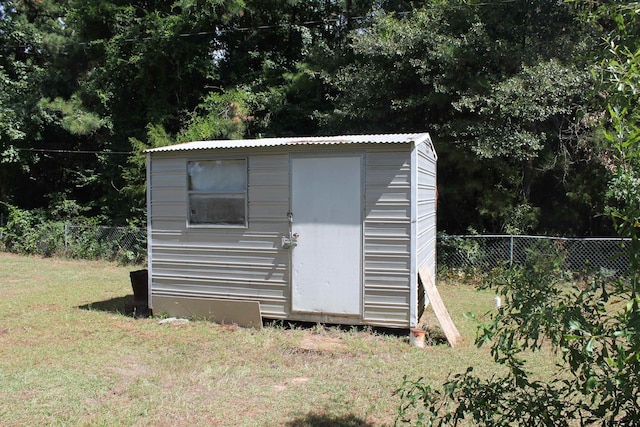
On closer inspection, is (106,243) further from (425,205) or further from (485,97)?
(485,97)

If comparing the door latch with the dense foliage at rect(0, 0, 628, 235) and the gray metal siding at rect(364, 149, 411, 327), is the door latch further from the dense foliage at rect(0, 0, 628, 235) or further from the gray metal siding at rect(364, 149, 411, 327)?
the dense foliage at rect(0, 0, 628, 235)

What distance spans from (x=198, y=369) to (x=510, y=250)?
653 cm

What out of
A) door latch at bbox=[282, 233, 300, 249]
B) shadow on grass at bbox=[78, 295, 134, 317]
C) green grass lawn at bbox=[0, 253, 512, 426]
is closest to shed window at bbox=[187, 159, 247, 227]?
door latch at bbox=[282, 233, 300, 249]

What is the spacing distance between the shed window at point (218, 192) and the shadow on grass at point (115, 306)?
1787 millimetres

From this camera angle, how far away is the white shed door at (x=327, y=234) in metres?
5.79

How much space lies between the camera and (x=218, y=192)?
21.0 feet

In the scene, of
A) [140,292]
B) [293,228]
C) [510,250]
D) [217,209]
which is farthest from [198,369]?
[510,250]

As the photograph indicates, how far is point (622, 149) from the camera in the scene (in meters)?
1.72

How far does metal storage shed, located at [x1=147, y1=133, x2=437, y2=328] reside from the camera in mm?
5672

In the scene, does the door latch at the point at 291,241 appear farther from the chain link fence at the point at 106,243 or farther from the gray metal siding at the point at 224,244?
the chain link fence at the point at 106,243

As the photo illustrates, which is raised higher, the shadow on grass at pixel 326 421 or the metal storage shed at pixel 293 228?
the metal storage shed at pixel 293 228

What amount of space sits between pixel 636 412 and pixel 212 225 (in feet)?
17.3

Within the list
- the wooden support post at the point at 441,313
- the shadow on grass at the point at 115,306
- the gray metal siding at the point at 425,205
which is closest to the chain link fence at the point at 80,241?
the shadow on grass at the point at 115,306

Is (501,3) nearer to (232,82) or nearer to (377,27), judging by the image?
(377,27)
